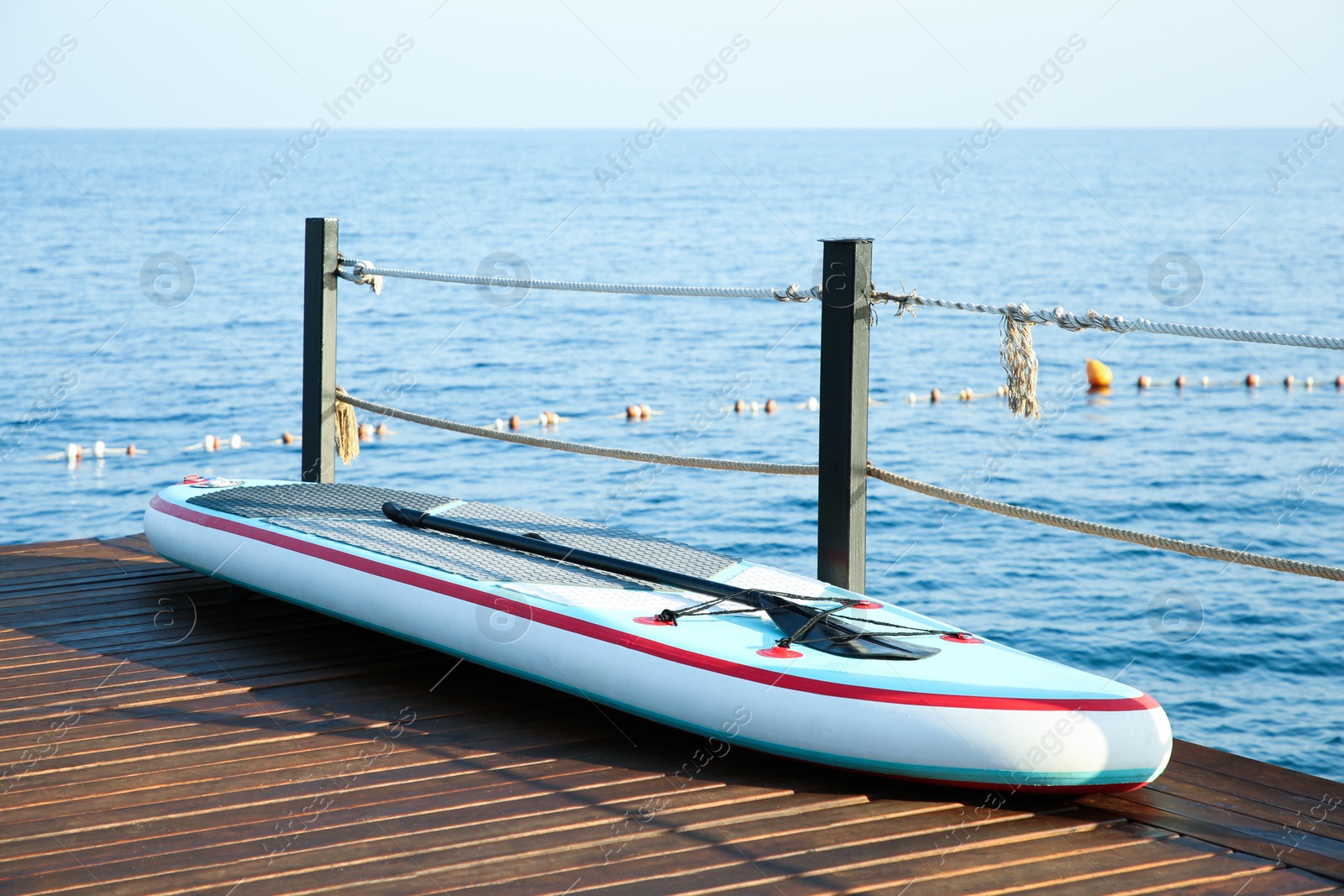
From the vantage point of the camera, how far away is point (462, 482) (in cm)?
1686

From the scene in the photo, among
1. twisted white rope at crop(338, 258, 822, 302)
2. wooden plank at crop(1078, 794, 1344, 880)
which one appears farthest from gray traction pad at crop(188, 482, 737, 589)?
wooden plank at crop(1078, 794, 1344, 880)

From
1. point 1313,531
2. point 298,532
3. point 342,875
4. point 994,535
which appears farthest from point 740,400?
point 342,875

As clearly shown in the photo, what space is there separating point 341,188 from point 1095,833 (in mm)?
74954

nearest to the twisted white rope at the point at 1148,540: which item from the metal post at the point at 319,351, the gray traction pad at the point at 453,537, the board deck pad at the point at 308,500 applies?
the gray traction pad at the point at 453,537

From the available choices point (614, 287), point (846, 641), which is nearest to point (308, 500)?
point (614, 287)

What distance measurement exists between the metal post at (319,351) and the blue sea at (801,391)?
18.5 feet

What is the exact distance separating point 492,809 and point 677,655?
613 mm

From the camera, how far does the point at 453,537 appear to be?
396 centimetres

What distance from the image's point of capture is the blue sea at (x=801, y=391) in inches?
488

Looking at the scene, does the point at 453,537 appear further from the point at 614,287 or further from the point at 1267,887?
the point at 1267,887

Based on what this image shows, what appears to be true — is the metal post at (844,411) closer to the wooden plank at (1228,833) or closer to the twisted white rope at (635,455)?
the twisted white rope at (635,455)

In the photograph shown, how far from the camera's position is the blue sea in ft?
40.7

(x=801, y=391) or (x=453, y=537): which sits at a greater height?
(x=801, y=391)

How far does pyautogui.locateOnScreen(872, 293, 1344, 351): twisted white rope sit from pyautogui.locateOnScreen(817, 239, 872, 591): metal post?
102 millimetres
